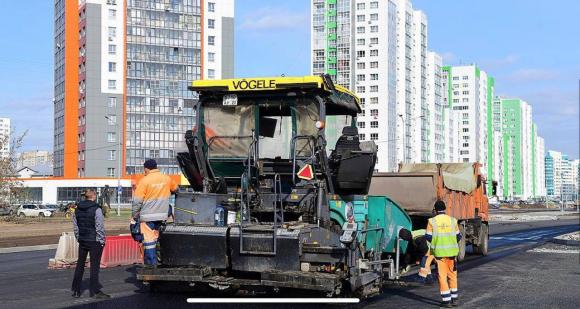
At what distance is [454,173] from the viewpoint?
56.8 ft

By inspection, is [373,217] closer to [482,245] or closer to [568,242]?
[482,245]

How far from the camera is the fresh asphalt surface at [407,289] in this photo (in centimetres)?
955

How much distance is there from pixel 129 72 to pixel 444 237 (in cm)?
9061

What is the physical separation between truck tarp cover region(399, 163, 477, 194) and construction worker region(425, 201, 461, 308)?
18.8 ft

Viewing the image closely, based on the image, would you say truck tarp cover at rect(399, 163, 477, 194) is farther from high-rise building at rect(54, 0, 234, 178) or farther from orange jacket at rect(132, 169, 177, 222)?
high-rise building at rect(54, 0, 234, 178)

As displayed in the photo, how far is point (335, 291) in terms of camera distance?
7941 mm

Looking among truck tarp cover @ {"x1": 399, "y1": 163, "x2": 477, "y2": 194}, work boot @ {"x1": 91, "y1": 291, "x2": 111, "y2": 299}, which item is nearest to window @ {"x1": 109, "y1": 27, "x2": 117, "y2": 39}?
truck tarp cover @ {"x1": 399, "y1": 163, "x2": 477, "y2": 194}

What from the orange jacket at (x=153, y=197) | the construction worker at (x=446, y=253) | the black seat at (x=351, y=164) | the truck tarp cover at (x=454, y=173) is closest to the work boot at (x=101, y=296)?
the orange jacket at (x=153, y=197)

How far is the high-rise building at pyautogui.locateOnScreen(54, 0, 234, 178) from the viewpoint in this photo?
94.0m

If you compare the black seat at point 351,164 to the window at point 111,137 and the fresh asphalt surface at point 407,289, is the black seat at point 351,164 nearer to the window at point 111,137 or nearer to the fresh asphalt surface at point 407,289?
the fresh asphalt surface at point 407,289

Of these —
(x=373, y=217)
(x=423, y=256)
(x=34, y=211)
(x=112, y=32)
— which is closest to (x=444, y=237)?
(x=373, y=217)

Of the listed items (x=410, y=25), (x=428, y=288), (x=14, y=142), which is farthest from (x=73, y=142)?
(x=428, y=288)

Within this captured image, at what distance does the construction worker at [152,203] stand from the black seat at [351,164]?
2.26m

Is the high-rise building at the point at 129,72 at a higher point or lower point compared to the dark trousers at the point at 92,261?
higher
